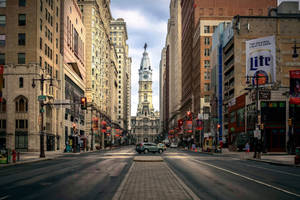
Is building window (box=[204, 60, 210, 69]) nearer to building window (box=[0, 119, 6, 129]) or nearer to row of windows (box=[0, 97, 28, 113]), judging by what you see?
row of windows (box=[0, 97, 28, 113])

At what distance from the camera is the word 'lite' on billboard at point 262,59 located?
6928 centimetres

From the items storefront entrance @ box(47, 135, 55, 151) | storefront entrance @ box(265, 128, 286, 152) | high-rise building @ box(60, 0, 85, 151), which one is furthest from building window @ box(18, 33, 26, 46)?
storefront entrance @ box(265, 128, 286, 152)

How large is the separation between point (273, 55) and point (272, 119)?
40.8 feet

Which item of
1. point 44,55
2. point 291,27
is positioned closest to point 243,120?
point 291,27

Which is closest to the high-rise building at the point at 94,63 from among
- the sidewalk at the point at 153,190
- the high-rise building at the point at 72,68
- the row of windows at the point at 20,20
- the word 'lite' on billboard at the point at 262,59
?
the high-rise building at the point at 72,68

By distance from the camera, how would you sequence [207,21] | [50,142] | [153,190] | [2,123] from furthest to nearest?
[207,21] → [50,142] → [2,123] → [153,190]

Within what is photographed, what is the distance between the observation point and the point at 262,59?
7025 centimetres

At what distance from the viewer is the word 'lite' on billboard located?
69281mm

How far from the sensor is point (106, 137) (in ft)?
490

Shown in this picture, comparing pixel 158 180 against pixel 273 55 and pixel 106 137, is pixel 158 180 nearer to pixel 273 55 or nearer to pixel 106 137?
pixel 273 55

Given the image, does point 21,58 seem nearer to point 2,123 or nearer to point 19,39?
point 19,39

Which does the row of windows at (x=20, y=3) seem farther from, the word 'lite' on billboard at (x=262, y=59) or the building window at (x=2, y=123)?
the word 'lite' on billboard at (x=262, y=59)

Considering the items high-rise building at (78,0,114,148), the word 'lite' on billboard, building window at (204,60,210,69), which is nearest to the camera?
the word 'lite' on billboard

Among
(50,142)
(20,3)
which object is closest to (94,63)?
(50,142)
